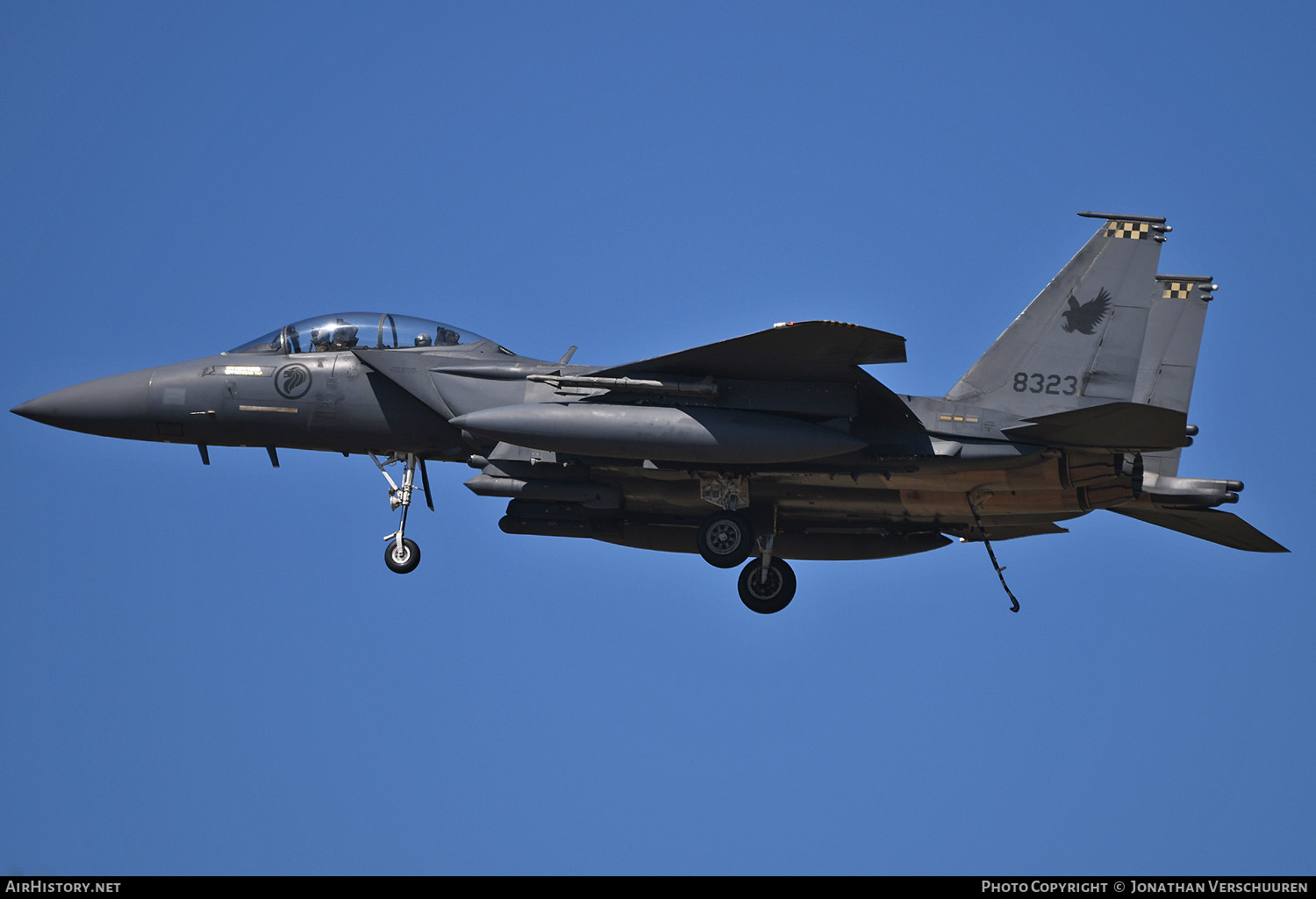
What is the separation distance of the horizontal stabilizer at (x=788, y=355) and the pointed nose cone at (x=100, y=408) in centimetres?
591

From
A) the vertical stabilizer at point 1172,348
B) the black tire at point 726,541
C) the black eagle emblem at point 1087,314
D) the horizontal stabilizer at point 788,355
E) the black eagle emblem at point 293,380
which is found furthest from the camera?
the vertical stabilizer at point 1172,348

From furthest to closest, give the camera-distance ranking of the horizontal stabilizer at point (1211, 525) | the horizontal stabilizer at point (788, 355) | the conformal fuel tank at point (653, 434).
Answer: the horizontal stabilizer at point (1211, 525) → the conformal fuel tank at point (653, 434) → the horizontal stabilizer at point (788, 355)

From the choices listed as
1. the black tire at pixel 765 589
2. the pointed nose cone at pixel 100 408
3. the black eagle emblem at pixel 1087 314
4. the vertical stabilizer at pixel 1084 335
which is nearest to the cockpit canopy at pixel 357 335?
the pointed nose cone at pixel 100 408

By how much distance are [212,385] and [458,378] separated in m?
3.15

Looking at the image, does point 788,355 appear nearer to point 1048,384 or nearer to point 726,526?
point 726,526

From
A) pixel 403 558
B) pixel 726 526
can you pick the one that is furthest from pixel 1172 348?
pixel 403 558

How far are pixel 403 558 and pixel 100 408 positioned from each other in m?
4.18

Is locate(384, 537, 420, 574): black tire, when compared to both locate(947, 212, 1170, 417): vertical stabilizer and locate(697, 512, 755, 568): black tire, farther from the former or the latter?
locate(947, 212, 1170, 417): vertical stabilizer

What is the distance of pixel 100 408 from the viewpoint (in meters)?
17.8

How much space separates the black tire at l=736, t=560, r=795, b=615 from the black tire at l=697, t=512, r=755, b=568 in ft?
4.07

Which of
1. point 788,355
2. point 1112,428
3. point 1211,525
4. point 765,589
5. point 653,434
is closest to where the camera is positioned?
point 1112,428

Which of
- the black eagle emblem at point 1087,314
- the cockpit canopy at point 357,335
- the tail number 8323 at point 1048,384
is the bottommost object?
the cockpit canopy at point 357,335

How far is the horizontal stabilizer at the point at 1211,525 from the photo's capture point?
56.4ft

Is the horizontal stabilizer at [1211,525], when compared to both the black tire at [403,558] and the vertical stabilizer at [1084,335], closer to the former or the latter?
the vertical stabilizer at [1084,335]
